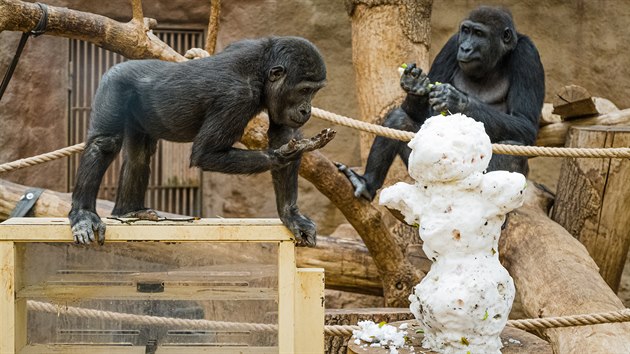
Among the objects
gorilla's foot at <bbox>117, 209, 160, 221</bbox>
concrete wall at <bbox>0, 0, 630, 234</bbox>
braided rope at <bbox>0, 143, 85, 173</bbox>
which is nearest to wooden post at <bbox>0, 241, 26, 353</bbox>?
gorilla's foot at <bbox>117, 209, 160, 221</bbox>

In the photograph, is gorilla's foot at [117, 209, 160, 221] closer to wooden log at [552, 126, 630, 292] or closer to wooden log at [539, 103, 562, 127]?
wooden log at [552, 126, 630, 292]

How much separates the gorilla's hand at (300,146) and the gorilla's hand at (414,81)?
58.6 inches

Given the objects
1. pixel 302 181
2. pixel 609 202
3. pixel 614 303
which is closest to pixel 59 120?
pixel 302 181

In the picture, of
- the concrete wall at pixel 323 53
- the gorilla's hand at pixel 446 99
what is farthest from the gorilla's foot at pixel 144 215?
the concrete wall at pixel 323 53

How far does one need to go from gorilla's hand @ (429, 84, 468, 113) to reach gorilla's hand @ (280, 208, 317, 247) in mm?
1692

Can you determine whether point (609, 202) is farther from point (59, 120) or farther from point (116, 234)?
point (59, 120)

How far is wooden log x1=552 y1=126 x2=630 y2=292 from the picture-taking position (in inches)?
193

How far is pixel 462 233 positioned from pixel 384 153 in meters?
2.20

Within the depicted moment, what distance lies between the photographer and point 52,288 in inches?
108

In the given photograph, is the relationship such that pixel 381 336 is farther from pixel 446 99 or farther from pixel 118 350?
pixel 446 99

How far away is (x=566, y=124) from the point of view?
5.66 meters

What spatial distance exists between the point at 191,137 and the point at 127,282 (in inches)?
27.8

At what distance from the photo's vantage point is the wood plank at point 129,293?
2719mm

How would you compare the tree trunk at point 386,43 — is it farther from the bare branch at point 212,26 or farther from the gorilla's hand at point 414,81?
the bare branch at point 212,26
